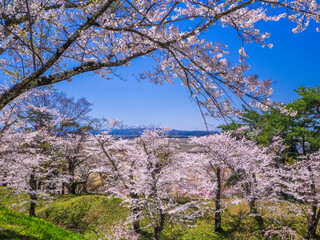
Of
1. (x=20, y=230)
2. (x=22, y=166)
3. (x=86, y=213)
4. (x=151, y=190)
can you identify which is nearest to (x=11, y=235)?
(x=20, y=230)

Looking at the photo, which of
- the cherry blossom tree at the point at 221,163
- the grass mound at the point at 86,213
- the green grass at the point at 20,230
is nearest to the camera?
the green grass at the point at 20,230

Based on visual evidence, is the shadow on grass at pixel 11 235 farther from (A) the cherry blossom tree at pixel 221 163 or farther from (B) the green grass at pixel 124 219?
(A) the cherry blossom tree at pixel 221 163

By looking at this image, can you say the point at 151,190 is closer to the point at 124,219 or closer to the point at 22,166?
the point at 124,219

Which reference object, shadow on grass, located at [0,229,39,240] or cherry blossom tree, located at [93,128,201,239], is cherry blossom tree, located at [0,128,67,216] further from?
shadow on grass, located at [0,229,39,240]

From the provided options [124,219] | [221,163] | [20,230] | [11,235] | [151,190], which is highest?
[221,163]

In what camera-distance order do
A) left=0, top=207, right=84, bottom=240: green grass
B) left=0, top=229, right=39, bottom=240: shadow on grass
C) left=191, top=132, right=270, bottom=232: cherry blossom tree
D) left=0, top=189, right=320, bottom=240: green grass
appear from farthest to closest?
left=191, top=132, right=270, bottom=232: cherry blossom tree
left=0, top=189, right=320, bottom=240: green grass
left=0, top=207, right=84, bottom=240: green grass
left=0, top=229, right=39, bottom=240: shadow on grass

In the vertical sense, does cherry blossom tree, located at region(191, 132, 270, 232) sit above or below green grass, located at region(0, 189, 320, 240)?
above

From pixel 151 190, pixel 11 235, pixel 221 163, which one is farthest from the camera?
pixel 221 163

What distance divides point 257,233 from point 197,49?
39.8 ft

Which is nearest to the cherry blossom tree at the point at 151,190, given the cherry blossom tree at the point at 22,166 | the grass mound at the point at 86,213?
the grass mound at the point at 86,213

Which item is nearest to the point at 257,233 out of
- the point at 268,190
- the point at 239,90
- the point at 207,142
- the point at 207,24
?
the point at 268,190

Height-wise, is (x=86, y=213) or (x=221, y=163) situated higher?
(x=221, y=163)

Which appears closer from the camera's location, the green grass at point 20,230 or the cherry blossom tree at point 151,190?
the green grass at point 20,230

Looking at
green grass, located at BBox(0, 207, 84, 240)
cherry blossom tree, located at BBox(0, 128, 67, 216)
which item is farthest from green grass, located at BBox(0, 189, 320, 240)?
green grass, located at BBox(0, 207, 84, 240)
